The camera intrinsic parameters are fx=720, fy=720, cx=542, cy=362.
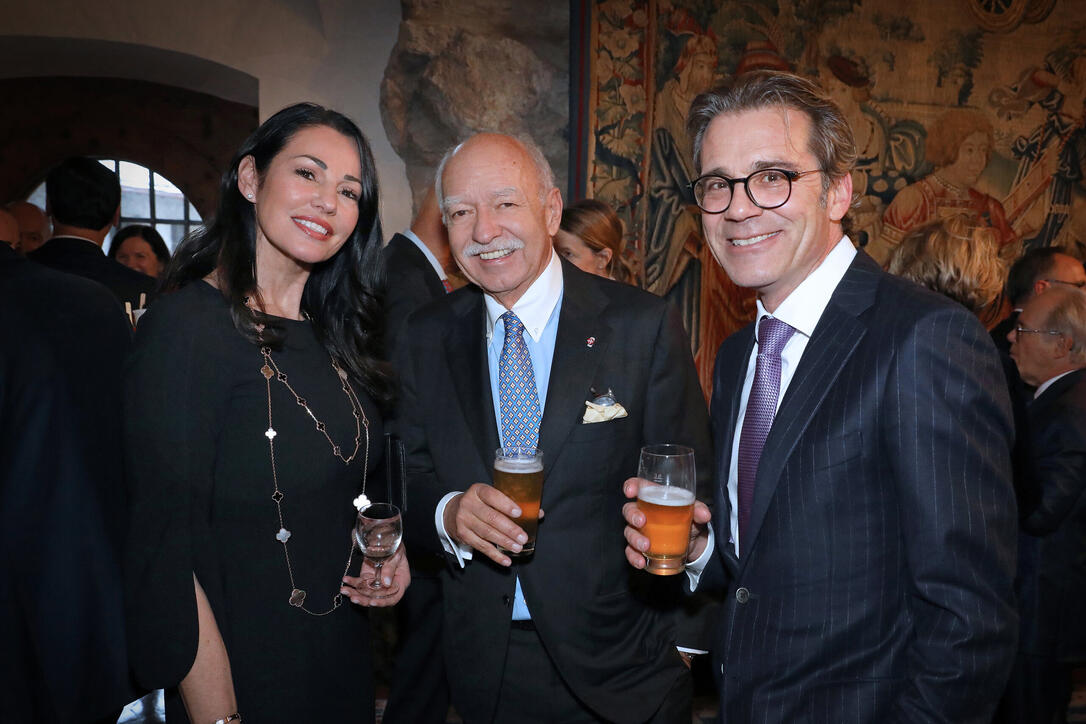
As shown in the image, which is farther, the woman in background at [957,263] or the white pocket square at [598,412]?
the woman in background at [957,263]

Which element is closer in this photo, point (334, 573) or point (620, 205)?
point (334, 573)

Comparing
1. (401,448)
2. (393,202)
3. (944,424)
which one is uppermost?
(393,202)

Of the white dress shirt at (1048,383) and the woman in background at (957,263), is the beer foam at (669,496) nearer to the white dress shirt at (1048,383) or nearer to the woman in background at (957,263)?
the woman in background at (957,263)

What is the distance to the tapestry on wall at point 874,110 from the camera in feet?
16.7

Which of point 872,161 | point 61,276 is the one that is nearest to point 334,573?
point 61,276

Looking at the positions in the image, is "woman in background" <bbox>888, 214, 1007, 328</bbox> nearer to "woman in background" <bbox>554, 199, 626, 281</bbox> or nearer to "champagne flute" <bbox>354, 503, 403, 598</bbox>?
"woman in background" <bbox>554, 199, 626, 281</bbox>

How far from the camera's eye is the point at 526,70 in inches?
196

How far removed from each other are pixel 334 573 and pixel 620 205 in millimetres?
3857

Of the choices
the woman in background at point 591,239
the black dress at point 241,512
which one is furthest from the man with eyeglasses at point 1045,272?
the black dress at point 241,512

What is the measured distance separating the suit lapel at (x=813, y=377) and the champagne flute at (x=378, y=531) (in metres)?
0.84

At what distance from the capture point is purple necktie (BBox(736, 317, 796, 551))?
154cm

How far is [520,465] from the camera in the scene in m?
1.65

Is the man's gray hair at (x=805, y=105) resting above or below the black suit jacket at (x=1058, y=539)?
above

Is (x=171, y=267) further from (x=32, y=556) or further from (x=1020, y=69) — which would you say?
(x=1020, y=69)
